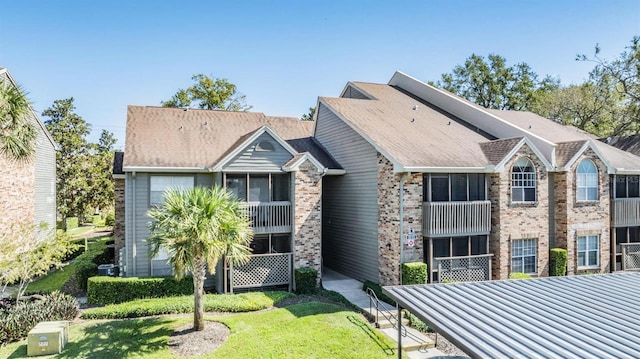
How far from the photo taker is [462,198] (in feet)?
53.2

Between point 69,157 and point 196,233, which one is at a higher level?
point 69,157

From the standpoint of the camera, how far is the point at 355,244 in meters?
17.6

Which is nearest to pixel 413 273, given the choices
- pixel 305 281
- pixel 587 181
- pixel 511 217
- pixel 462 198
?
pixel 462 198

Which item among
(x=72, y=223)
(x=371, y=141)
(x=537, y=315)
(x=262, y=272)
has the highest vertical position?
(x=371, y=141)

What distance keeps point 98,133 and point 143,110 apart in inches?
1178

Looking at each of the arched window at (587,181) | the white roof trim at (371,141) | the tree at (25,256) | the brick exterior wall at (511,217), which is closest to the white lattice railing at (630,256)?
the arched window at (587,181)

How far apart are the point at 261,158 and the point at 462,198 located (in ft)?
27.6

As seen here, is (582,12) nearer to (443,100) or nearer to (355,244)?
(443,100)

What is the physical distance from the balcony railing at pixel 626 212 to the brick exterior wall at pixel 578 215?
0.47 meters

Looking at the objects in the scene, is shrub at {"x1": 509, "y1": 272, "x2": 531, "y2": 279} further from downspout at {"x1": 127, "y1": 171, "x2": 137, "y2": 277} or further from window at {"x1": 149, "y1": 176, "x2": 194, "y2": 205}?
downspout at {"x1": 127, "y1": 171, "x2": 137, "y2": 277}

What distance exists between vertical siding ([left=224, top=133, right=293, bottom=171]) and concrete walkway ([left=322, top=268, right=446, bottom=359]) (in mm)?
5470

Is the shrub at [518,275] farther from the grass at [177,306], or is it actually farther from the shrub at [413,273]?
the grass at [177,306]

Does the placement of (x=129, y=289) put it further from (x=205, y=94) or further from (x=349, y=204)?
(x=205, y=94)

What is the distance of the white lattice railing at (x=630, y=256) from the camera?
62.2 ft
